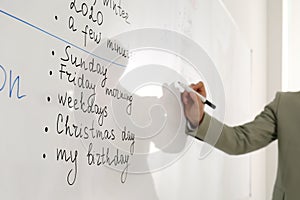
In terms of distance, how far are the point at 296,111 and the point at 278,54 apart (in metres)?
1.25

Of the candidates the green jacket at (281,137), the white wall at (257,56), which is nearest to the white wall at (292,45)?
the white wall at (257,56)

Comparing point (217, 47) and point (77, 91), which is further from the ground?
point (217, 47)

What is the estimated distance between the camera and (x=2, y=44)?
0.47 m

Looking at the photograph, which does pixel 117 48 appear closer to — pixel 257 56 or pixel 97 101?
pixel 97 101

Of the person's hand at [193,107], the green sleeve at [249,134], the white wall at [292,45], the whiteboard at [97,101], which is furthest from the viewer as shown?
the white wall at [292,45]

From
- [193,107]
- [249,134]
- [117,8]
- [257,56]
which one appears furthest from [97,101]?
[257,56]

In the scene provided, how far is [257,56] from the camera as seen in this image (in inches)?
87.2

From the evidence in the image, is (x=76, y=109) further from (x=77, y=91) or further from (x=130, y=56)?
(x=130, y=56)

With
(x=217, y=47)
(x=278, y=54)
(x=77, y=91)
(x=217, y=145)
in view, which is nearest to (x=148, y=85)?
(x=77, y=91)

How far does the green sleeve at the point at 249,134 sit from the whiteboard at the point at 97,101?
0.09 meters

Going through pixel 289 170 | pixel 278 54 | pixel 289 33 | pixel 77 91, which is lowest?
pixel 289 170

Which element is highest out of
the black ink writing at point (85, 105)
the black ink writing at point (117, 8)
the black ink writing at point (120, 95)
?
the black ink writing at point (117, 8)

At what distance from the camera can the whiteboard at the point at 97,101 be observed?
500mm

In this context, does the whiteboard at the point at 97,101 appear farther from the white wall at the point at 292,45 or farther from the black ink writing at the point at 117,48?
the white wall at the point at 292,45
